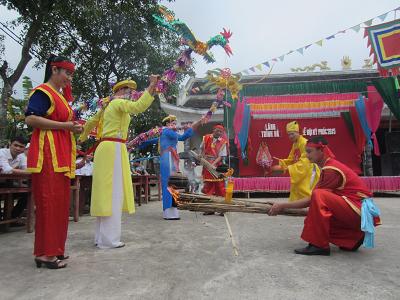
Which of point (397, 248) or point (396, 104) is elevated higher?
point (396, 104)

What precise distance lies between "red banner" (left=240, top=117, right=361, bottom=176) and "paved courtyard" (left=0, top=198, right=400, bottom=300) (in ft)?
24.4

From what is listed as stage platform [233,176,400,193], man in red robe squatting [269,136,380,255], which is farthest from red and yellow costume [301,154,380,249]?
stage platform [233,176,400,193]

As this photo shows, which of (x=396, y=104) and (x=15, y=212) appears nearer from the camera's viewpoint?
(x=15, y=212)

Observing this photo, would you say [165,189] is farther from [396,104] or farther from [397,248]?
[396,104]

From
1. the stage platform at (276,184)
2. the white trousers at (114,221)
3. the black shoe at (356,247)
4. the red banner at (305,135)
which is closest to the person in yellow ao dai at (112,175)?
the white trousers at (114,221)

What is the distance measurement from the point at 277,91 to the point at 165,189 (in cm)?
686

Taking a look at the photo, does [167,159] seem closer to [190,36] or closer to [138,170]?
[190,36]

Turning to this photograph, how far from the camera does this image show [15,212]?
5027 mm

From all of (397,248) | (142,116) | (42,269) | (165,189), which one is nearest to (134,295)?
(42,269)

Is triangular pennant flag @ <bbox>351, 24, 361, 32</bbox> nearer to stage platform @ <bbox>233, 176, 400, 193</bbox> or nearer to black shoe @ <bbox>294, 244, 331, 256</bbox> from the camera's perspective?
stage platform @ <bbox>233, 176, 400, 193</bbox>

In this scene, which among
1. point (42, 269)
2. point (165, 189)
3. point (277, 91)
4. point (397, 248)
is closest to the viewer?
point (42, 269)

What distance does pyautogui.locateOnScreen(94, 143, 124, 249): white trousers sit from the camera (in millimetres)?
3521

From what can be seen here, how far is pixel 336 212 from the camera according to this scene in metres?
3.17

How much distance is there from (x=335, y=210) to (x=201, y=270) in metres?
1.36
